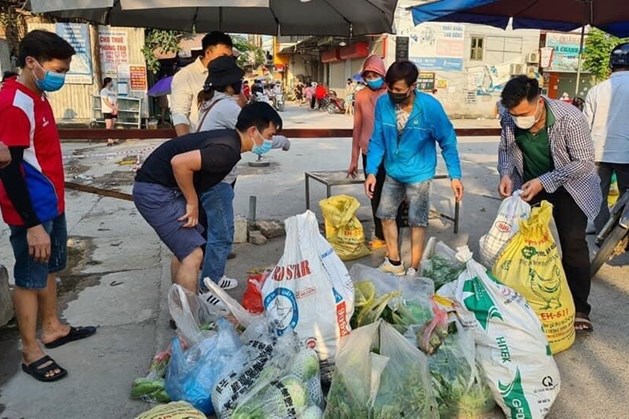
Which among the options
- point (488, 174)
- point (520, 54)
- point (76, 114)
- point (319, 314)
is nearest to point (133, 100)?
point (76, 114)

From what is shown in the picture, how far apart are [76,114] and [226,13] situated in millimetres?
9427

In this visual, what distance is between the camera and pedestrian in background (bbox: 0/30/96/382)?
7.90ft

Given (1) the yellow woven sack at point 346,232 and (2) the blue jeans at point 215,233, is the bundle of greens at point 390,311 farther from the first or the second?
(1) the yellow woven sack at point 346,232

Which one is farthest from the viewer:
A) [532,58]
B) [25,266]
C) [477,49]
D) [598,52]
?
[532,58]

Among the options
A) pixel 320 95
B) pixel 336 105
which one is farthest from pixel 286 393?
pixel 320 95

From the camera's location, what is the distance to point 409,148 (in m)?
3.70

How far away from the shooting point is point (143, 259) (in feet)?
15.2

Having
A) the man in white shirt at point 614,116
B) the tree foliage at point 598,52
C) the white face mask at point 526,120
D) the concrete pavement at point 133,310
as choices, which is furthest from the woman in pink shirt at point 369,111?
the tree foliage at point 598,52

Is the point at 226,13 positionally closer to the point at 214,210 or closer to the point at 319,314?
the point at 214,210

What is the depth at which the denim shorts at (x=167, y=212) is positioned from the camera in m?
2.83

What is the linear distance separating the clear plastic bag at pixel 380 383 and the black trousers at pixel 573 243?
60.9 inches

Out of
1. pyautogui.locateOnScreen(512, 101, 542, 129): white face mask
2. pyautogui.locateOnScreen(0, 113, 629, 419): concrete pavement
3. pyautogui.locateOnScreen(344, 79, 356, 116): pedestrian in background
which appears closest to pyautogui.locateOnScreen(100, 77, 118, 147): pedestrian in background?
pyautogui.locateOnScreen(0, 113, 629, 419): concrete pavement

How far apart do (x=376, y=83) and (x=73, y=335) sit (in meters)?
3.03

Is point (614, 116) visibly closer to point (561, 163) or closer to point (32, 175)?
point (561, 163)
